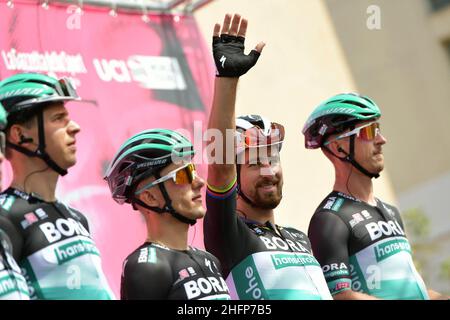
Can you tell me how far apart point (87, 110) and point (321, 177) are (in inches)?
125

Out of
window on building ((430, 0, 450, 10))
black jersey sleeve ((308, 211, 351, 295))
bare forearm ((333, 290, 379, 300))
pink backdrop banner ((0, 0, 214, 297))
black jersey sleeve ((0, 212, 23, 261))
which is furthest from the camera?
window on building ((430, 0, 450, 10))

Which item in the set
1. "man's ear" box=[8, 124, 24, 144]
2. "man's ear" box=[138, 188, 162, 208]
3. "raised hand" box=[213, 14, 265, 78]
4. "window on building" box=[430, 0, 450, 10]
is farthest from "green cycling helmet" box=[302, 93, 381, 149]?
"window on building" box=[430, 0, 450, 10]

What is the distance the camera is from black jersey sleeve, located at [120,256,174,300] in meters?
5.26

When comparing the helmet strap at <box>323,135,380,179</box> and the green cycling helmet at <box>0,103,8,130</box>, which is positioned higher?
the green cycling helmet at <box>0,103,8,130</box>

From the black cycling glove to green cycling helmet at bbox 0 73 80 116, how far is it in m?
0.88

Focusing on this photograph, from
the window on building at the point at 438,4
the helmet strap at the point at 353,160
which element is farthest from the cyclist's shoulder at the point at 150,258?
the window on building at the point at 438,4

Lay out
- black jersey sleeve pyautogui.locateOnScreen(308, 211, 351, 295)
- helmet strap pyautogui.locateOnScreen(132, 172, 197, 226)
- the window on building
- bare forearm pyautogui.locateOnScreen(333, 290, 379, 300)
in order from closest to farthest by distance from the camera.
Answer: helmet strap pyautogui.locateOnScreen(132, 172, 197, 226) < bare forearm pyautogui.locateOnScreen(333, 290, 379, 300) < black jersey sleeve pyautogui.locateOnScreen(308, 211, 351, 295) < the window on building

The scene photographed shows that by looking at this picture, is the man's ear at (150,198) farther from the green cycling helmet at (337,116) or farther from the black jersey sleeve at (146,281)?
the green cycling helmet at (337,116)

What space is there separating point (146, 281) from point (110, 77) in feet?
14.3

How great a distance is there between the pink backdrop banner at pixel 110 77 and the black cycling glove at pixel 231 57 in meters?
3.05

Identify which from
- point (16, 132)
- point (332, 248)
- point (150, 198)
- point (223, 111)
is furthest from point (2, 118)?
point (332, 248)

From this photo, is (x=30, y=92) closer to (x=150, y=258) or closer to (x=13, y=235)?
(x=13, y=235)

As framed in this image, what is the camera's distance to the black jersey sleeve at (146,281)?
526cm

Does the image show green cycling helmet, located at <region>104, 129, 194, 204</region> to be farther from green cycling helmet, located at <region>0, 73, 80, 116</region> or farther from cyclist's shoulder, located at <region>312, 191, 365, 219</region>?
cyclist's shoulder, located at <region>312, 191, 365, 219</region>
